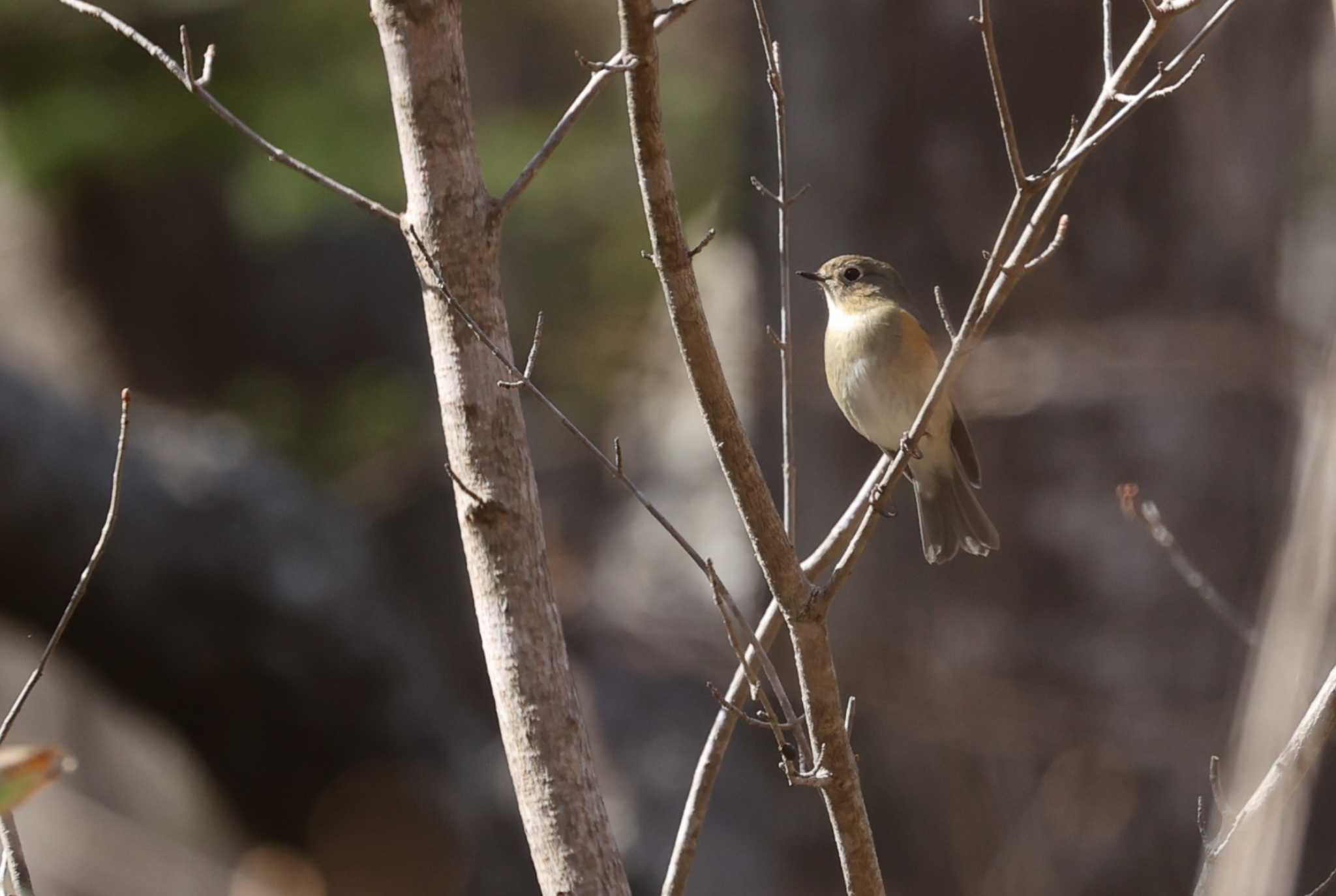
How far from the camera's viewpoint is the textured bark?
201 centimetres

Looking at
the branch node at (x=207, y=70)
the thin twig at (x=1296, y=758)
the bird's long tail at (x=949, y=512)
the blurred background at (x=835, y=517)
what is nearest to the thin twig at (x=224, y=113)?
the branch node at (x=207, y=70)

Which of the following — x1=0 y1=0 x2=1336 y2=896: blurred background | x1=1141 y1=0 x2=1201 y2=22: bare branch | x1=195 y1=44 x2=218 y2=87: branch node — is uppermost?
x1=195 y1=44 x2=218 y2=87: branch node

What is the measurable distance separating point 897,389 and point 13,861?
2.63m

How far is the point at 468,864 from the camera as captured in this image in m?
5.93

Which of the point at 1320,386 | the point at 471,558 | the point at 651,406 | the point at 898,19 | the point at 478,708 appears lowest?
the point at 478,708

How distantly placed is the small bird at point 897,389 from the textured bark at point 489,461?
6.30 ft

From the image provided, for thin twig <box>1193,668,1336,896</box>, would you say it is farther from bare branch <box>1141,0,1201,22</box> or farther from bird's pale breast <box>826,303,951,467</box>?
bird's pale breast <box>826,303,951,467</box>

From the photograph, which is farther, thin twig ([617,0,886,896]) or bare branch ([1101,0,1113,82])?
bare branch ([1101,0,1113,82])

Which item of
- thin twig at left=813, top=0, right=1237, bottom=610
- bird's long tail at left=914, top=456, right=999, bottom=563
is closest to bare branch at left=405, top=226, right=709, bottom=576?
thin twig at left=813, top=0, right=1237, bottom=610

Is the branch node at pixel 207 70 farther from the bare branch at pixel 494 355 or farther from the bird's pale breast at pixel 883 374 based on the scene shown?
the bird's pale breast at pixel 883 374

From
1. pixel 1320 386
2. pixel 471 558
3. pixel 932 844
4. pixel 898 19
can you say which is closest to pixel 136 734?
pixel 932 844

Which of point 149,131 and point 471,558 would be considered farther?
point 149,131

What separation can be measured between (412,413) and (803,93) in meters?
2.74

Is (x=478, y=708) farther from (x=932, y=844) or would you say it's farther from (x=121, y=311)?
(x=121, y=311)
